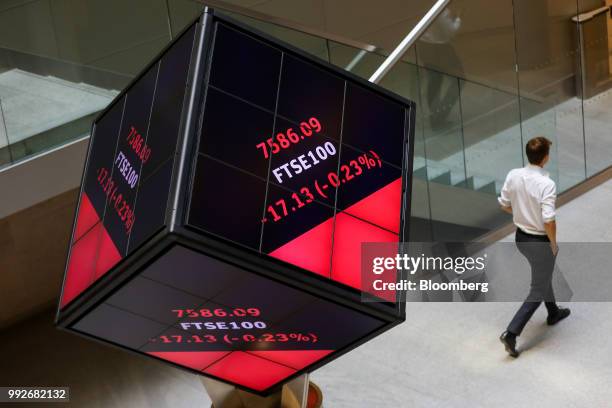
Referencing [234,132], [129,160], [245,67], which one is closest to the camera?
[234,132]

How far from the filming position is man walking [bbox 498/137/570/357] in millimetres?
6410

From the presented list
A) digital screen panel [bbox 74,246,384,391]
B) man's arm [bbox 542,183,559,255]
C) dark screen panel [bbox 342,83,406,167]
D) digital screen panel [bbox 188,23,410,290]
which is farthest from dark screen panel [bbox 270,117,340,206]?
man's arm [bbox 542,183,559,255]

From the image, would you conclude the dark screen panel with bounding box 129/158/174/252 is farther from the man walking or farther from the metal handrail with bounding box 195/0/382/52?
the man walking

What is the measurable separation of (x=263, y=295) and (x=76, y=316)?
0.64 m

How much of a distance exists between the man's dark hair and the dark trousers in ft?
1.60

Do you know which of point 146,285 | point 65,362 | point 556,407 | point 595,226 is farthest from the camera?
point 595,226

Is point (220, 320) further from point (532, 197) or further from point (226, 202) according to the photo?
point (532, 197)

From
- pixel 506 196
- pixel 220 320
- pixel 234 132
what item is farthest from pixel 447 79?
pixel 234 132

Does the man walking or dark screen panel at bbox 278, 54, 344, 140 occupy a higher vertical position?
dark screen panel at bbox 278, 54, 344, 140

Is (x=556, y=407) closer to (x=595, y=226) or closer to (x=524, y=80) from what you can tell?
(x=595, y=226)

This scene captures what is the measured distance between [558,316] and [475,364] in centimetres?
75

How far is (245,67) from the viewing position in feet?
10.7

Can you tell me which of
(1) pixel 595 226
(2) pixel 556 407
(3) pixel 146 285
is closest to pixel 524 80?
(1) pixel 595 226

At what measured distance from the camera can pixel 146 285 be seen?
10.2 feet
